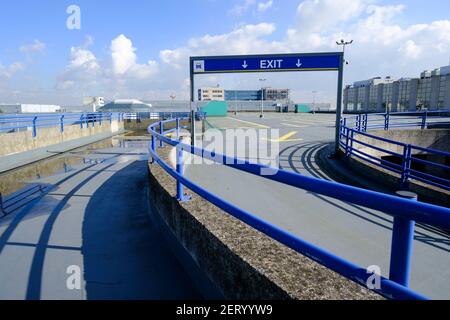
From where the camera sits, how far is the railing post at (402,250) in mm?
1428

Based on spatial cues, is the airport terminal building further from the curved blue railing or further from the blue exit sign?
the curved blue railing

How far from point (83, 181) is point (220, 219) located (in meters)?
Answer: 5.90

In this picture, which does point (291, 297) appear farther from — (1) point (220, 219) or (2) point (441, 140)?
(2) point (441, 140)

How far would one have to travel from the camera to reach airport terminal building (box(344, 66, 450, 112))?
55.7 m

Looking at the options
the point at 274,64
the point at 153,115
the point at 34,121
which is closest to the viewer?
the point at 274,64

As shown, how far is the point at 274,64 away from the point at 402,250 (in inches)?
331

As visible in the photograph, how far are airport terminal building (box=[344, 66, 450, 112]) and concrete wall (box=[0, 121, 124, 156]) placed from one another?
1643 inches

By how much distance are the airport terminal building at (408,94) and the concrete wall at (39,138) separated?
4173 centimetres

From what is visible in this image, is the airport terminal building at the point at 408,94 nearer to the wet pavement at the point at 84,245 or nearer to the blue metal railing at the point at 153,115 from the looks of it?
the blue metal railing at the point at 153,115

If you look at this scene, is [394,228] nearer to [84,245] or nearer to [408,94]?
[84,245]

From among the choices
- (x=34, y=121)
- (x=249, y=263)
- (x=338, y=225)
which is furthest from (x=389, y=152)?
(x=34, y=121)

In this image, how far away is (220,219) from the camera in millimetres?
3068

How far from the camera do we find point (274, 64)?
30.1 feet
